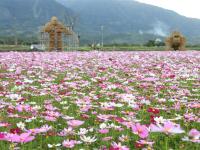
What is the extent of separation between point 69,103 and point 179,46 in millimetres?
36675

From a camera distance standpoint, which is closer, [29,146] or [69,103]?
[29,146]

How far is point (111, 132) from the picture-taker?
14.1ft

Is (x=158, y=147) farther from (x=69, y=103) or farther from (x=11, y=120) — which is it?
(x=69, y=103)

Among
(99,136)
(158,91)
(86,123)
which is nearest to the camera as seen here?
(99,136)

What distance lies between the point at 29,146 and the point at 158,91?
3.92m

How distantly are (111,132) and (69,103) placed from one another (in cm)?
201

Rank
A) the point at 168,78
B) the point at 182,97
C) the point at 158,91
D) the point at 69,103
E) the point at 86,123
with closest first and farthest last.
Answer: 1. the point at 86,123
2. the point at 69,103
3. the point at 182,97
4. the point at 158,91
5. the point at 168,78

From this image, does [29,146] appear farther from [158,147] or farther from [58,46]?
[58,46]

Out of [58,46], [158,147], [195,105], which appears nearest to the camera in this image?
[158,147]

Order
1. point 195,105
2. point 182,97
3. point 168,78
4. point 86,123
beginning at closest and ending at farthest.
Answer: point 86,123 → point 195,105 → point 182,97 → point 168,78

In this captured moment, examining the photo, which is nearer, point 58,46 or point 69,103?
point 69,103

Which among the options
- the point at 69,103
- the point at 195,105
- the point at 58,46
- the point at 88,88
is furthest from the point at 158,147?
the point at 58,46

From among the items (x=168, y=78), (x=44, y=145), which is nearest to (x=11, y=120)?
(x=44, y=145)

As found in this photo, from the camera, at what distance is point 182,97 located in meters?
6.60
